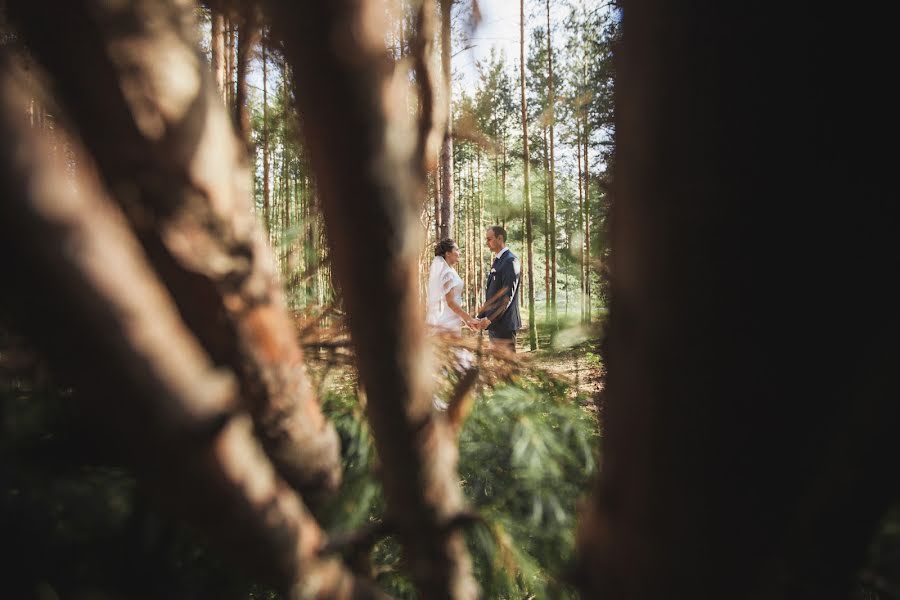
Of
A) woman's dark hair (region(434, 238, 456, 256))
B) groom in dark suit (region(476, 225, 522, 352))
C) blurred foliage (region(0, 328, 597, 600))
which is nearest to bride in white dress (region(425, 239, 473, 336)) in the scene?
woman's dark hair (region(434, 238, 456, 256))

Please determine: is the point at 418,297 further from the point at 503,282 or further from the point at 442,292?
the point at 503,282

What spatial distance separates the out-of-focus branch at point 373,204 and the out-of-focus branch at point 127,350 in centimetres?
18

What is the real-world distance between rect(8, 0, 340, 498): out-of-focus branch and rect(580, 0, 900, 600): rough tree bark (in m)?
0.64

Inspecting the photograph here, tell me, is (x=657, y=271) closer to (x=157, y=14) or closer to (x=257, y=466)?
(x=257, y=466)

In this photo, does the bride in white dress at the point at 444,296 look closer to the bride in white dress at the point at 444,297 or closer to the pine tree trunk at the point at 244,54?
the bride in white dress at the point at 444,297

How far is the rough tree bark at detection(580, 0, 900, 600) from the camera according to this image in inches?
13.4

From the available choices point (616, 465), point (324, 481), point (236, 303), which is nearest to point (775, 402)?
point (616, 465)

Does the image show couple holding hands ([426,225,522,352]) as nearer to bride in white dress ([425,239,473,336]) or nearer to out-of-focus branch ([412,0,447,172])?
bride in white dress ([425,239,473,336])

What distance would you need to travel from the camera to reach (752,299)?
373 millimetres

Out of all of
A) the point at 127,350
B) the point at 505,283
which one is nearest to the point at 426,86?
the point at 127,350

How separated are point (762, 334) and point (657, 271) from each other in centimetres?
10

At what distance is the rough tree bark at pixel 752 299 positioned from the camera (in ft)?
1.11

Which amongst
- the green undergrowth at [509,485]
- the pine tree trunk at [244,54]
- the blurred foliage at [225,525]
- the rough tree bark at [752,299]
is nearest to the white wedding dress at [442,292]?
the blurred foliage at [225,525]

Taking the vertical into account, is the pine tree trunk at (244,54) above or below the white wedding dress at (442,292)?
above
